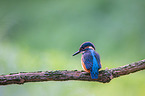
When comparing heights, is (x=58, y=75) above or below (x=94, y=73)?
above

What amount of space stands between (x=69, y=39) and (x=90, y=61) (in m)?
2.25

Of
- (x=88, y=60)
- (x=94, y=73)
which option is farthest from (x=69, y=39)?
(x=94, y=73)

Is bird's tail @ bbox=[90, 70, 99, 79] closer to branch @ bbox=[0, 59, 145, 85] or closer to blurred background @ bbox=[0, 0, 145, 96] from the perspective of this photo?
branch @ bbox=[0, 59, 145, 85]

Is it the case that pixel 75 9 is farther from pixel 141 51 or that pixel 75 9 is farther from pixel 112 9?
pixel 141 51

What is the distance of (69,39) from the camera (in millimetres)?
5527

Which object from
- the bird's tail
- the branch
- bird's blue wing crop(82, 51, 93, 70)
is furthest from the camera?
bird's blue wing crop(82, 51, 93, 70)

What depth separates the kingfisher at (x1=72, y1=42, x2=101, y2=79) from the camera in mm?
3096

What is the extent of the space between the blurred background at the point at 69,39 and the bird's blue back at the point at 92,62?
4.34ft

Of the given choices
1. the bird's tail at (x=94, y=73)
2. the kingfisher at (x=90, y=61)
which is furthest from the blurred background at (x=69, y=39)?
the bird's tail at (x=94, y=73)

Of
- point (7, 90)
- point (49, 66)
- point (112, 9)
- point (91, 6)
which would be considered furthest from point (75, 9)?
point (7, 90)

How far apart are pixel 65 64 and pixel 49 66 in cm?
32

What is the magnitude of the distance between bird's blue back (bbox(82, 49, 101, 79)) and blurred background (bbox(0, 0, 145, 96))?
52.0 inches

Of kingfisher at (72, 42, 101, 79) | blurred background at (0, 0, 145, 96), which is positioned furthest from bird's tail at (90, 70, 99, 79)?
blurred background at (0, 0, 145, 96)

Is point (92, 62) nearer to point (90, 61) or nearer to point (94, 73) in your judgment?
point (90, 61)
